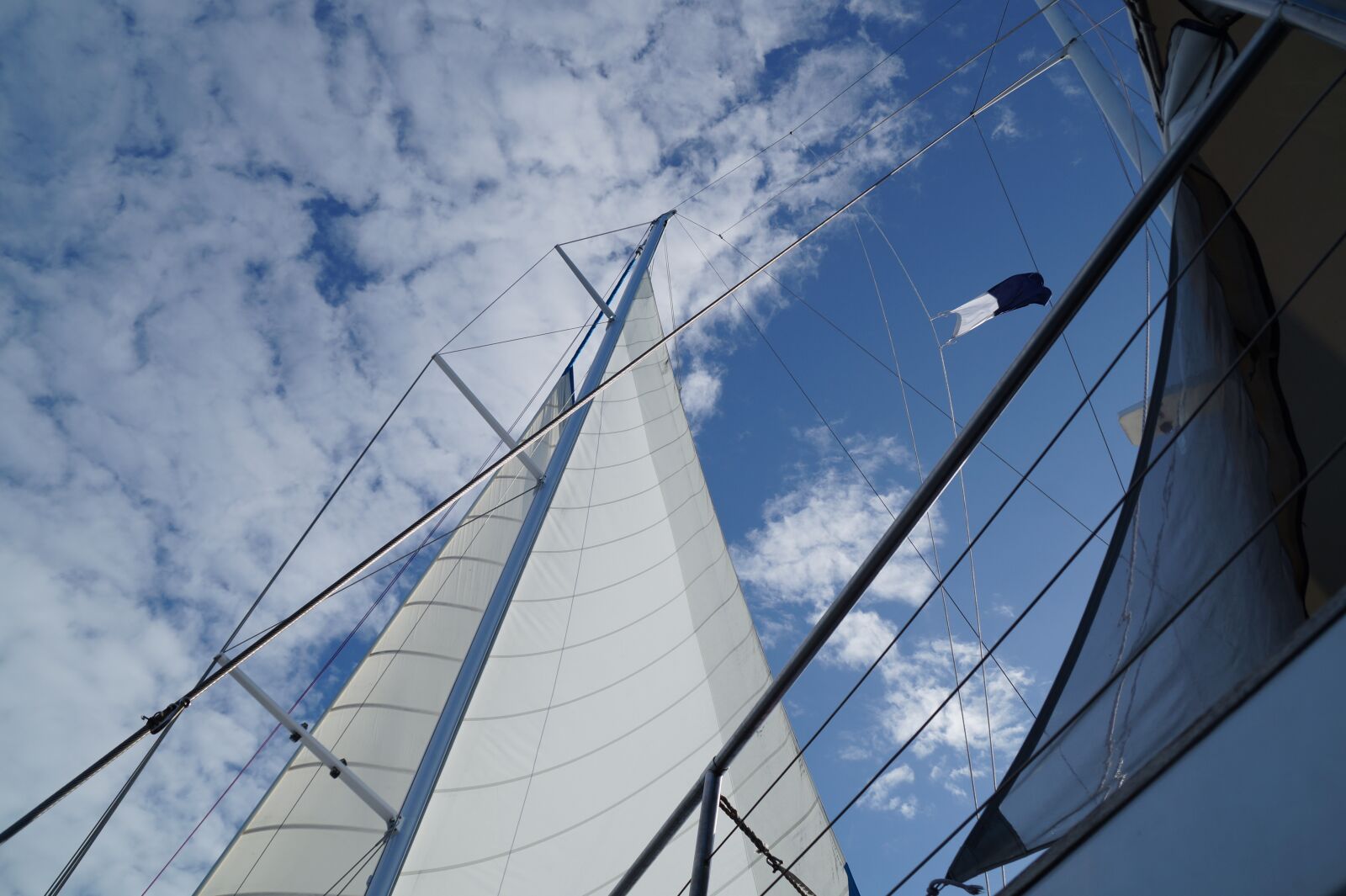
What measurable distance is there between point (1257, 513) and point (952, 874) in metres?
1.23

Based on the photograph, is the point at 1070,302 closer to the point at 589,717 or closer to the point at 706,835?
the point at 706,835

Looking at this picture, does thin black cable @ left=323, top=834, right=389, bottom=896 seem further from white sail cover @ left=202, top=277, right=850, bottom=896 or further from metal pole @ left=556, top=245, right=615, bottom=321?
metal pole @ left=556, top=245, right=615, bottom=321

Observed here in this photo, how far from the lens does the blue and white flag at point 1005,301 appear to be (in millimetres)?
6164

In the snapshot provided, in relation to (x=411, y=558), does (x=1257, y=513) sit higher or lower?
lower

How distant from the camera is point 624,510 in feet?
19.2

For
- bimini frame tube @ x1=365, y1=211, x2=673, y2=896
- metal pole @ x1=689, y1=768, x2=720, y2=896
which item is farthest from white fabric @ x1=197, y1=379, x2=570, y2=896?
metal pole @ x1=689, y1=768, x2=720, y2=896

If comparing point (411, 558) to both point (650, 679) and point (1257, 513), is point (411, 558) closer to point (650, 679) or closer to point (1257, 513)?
point (650, 679)

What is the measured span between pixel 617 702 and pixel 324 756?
1823mm

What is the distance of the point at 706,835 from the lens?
1543mm

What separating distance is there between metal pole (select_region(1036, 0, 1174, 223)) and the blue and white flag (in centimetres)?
165

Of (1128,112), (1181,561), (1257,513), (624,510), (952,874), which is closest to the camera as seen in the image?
(952,874)

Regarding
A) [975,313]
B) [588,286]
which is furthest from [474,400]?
[975,313]

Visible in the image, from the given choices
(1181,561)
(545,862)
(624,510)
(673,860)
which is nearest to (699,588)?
(624,510)

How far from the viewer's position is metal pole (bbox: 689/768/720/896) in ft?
4.67
